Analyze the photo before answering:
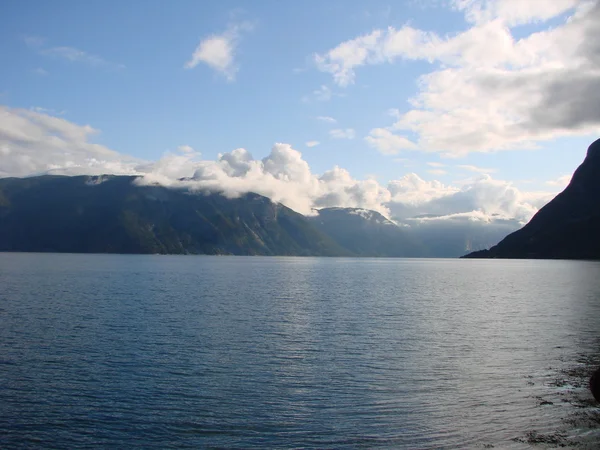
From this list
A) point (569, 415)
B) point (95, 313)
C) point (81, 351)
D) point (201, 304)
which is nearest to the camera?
point (569, 415)

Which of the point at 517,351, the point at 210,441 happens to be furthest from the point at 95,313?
the point at 517,351

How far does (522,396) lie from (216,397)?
23.8 metres

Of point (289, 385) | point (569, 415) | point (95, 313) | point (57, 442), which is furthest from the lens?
point (95, 313)

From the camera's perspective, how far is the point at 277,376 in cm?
4291

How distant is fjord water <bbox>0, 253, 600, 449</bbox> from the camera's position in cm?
3064

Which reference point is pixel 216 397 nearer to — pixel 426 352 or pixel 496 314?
pixel 426 352

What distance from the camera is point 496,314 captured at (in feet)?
286

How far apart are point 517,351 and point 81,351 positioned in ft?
155

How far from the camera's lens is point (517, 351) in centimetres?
5506

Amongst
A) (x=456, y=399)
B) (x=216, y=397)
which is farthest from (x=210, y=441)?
(x=456, y=399)

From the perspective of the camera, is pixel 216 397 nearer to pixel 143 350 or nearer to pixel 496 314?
pixel 143 350

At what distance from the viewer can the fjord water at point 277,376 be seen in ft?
101

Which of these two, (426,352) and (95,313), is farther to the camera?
(95,313)

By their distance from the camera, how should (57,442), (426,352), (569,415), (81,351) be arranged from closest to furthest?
(57,442)
(569,415)
(81,351)
(426,352)
